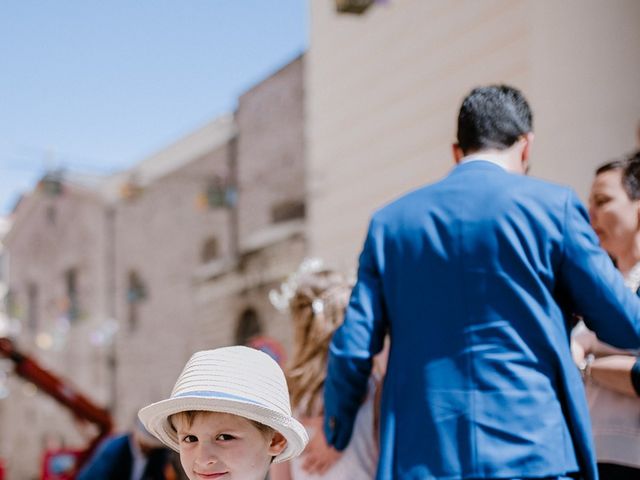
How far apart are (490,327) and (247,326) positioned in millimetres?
13857

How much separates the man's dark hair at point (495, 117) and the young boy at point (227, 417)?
72 cm

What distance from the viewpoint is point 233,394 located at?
1.73 m

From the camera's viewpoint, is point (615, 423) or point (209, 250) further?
point (209, 250)

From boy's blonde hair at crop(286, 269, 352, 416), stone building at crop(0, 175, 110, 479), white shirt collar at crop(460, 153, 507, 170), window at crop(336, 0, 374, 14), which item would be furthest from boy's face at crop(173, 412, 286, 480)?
stone building at crop(0, 175, 110, 479)

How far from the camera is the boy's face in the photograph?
1.72 metres

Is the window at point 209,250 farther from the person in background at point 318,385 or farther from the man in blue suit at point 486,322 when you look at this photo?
the man in blue suit at point 486,322

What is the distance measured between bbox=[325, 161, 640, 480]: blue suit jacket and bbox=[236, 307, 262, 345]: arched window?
1309cm

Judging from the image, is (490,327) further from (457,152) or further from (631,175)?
(631,175)

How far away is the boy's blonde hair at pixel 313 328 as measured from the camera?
2.92 meters

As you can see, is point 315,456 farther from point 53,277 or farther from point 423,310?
point 53,277

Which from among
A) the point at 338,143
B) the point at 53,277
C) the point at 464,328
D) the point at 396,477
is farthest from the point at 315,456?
the point at 53,277

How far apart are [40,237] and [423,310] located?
26.5 metres

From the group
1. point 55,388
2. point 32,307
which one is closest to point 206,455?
point 55,388

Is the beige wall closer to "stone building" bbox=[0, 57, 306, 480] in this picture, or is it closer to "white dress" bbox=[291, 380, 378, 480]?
"stone building" bbox=[0, 57, 306, 480]
